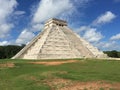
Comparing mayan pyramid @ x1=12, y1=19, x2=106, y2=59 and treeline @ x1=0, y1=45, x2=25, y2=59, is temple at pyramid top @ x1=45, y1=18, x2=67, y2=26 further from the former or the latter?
treeline @ x1=0, y1=45, x2=25, y2=59

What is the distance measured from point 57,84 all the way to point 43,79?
315 cm

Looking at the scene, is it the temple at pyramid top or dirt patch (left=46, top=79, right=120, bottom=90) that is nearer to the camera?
dirt patch (left=46, top=79, right=120, bottom=90)

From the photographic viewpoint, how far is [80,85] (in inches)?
918

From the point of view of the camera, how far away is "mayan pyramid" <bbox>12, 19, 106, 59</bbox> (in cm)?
6401

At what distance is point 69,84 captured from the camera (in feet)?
77.7

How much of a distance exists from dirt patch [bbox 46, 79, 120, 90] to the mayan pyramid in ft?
117

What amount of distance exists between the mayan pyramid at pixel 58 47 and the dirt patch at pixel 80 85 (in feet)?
117

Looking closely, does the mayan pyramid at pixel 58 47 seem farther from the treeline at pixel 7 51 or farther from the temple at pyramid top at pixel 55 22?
the treeline at pixel 7 51

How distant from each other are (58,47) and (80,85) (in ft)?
145

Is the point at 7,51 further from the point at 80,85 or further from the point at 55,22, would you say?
the point at 80,85

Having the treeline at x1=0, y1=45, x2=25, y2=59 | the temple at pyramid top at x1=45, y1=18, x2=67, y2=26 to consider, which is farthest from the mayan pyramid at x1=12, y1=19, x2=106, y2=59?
the treeline at x1=0, y1=45, x2=25, y2=59

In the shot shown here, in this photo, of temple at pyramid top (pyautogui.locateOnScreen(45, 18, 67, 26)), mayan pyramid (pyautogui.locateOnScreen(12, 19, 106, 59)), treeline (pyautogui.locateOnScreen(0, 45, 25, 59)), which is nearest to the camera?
mayan pyramid (pyautogui.locateOnScreen(12, 19, 106, 59))

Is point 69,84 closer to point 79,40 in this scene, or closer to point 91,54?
point 91,54

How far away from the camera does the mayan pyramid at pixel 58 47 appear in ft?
210
